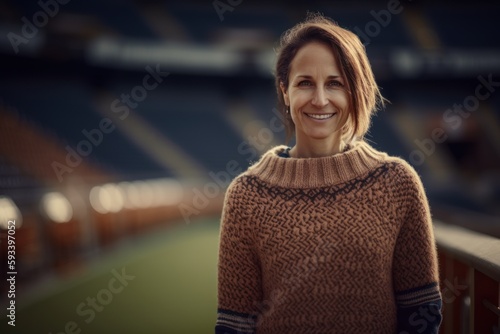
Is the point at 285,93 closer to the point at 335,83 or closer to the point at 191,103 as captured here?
the point at 335,83

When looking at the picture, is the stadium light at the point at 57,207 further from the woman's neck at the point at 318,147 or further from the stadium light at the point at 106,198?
the woman's neck at the point at 318,147

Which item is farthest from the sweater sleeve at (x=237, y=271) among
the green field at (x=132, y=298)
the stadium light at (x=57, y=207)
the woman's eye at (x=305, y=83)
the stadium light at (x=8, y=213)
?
the stadium light at (x=57, y=207)

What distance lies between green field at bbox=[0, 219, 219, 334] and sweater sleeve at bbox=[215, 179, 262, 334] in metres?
2.31

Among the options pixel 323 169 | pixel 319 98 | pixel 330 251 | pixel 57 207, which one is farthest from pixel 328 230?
pixel 57 207

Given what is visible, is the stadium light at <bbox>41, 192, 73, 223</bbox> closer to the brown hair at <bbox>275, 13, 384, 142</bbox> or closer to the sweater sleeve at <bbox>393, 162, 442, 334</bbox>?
the brown hair at <bbox>275, 13, 384, 142</bbox>

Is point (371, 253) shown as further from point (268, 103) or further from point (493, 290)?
point (268, 103)

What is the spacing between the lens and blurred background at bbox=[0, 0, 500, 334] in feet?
28.2

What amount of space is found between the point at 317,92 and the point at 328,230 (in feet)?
1.03

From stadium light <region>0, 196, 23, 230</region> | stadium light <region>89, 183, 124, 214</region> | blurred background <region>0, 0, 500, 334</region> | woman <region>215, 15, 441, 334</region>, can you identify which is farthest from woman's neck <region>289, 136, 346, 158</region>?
stadium light <region>89, 183, 124, 214</region>

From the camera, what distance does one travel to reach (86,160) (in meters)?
10.5

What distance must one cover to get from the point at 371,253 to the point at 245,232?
0.95 ft

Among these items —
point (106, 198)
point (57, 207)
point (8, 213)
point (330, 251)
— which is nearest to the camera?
point (330, 251)

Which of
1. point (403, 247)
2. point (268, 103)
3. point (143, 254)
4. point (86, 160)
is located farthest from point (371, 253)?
point (268, 103)

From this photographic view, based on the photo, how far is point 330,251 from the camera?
1203 mm
